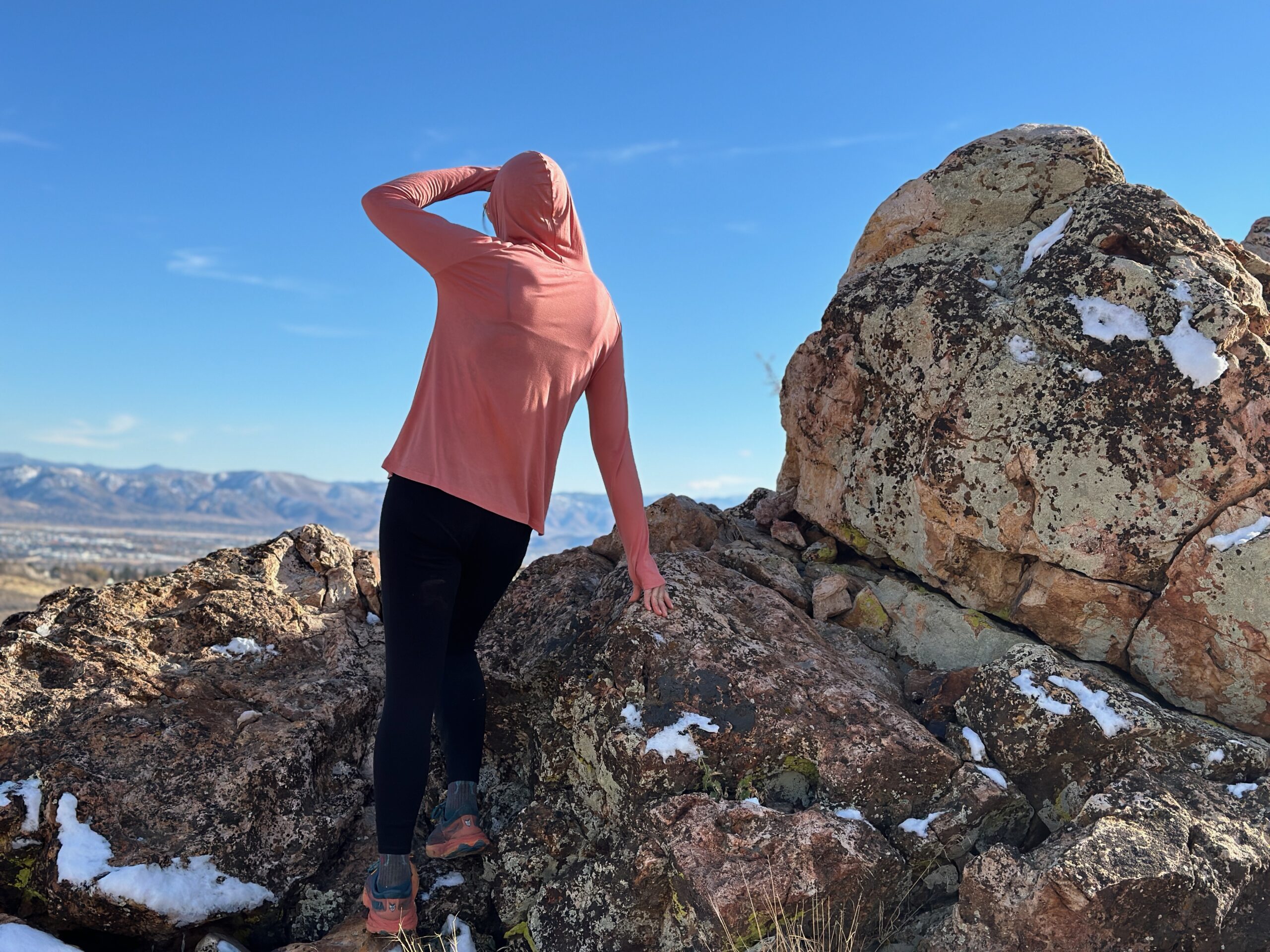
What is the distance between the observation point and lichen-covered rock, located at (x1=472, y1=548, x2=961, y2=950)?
3.80 meters

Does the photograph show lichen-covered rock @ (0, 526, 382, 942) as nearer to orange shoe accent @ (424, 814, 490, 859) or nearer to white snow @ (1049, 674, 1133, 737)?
orange shoe accent @ (424, 814, 490, 859)

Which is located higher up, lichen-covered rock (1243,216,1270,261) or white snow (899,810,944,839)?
lichen-covered rock (1243,216,1270,261)

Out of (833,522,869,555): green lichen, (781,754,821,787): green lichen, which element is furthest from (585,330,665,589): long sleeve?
(833,522,869,555): green lichen

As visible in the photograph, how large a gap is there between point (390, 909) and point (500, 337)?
2496mm

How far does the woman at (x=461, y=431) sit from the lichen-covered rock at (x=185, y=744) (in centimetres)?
80

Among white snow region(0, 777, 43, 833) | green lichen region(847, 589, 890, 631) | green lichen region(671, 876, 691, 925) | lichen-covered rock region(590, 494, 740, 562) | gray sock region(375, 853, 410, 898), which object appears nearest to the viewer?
green lichen region(671, 876, 691, 925)

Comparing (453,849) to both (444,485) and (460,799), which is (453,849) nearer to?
(460,799)

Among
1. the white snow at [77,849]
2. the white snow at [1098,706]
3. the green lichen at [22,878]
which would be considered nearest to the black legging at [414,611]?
the white snow at [77,849]

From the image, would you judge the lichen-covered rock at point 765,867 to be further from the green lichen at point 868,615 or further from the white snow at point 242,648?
the white snow at point 242,648

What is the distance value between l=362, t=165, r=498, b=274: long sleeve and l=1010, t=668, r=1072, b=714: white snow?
3.27 meters

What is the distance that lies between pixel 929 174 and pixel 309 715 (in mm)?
5169

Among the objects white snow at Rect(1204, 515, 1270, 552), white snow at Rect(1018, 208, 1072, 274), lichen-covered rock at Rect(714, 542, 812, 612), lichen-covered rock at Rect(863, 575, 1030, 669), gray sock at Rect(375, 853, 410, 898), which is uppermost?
white snow at Rect(1018, 208, 1072, 274)

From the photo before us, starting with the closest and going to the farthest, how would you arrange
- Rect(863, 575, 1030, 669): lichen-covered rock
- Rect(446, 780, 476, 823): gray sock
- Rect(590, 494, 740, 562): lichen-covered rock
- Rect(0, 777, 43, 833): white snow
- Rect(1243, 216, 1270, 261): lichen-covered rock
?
1. Rect(0, 777, 43, 833): white snow
2. Rect(446, 780, 476, 823): gray sock
3. Rect(863, 575, 1030, 669): lichen-covered rock
4. Rect(590, 494, 740, 562): lichen-covered rock
5. Rect(1243, 216, 1270, 261): lichen-covered rock

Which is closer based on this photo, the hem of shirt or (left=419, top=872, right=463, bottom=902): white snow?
the hem of shirt
